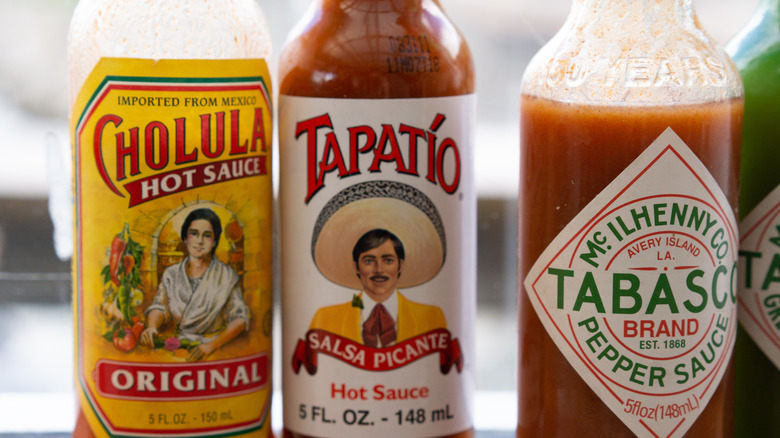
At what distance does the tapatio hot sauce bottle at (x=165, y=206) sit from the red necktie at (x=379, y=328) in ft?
0.34

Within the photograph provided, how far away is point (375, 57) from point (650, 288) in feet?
0.93

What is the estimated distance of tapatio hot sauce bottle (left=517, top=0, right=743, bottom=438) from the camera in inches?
29.1

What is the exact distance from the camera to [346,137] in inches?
31.8

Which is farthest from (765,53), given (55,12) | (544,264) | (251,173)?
(55,12)

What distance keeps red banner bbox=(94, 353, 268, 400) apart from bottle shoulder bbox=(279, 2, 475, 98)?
247 millimetres

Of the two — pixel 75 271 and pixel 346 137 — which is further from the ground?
pixel 346 137

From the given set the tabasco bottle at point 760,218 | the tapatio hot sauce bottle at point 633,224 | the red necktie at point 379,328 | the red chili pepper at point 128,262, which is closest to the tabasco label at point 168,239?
the red chili pepper at point 128,262

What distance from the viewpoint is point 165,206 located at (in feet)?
2.64

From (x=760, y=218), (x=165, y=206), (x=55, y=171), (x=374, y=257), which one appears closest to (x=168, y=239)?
(x=165, y=206)

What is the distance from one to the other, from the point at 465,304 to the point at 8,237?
0.55 meters

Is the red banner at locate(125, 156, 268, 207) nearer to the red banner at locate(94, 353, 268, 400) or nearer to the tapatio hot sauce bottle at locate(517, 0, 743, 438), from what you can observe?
the red banner at locate(94, 353, 268, 400)

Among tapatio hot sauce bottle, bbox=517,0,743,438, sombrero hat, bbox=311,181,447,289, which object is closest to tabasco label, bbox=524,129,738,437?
tapatio hot sauce bottle, bbox=517,0,743,438

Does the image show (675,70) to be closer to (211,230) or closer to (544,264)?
(544,264)

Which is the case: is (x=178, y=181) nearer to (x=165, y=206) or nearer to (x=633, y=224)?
(x=165, y=206)
